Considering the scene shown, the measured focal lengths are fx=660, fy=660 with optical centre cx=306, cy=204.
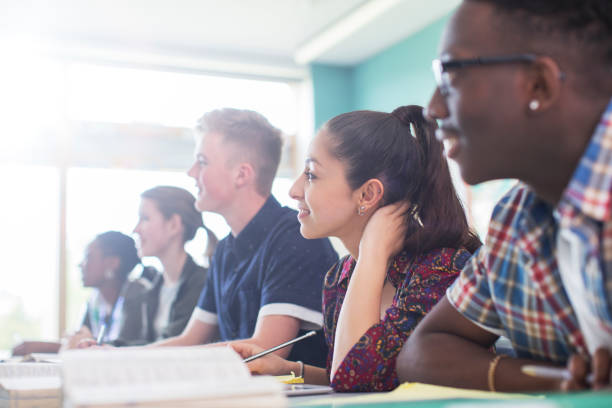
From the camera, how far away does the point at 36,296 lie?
5.06 metres

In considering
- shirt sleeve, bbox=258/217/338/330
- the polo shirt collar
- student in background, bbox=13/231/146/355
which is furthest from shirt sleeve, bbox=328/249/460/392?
student in background, bbox=13/231/146/355

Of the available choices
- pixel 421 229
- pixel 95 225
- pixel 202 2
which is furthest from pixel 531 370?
pixel 95 225

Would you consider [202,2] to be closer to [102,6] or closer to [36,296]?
[102,6]

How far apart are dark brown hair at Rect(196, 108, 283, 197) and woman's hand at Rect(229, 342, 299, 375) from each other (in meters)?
0.86

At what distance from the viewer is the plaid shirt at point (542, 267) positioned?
70 centimetres

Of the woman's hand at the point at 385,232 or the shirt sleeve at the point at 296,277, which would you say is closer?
the woman's hand at the point at 385,232

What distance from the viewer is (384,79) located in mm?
5418

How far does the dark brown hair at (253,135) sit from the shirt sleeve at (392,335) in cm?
100

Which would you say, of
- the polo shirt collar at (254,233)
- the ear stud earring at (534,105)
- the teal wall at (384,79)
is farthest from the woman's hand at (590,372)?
the teal wall at (384,79)

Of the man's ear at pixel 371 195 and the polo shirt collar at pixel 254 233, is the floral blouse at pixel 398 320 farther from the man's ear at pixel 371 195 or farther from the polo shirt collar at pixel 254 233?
the polo shirt collar at pixel 254 233

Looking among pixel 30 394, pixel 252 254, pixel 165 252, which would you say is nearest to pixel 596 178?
pixel 30 394

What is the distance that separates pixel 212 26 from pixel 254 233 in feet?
11.6

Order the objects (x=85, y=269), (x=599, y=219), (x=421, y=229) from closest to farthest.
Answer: (x=599, y=219)
(x=421, y=229)
(x=85, y=269)

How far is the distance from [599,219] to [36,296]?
16.5ft
